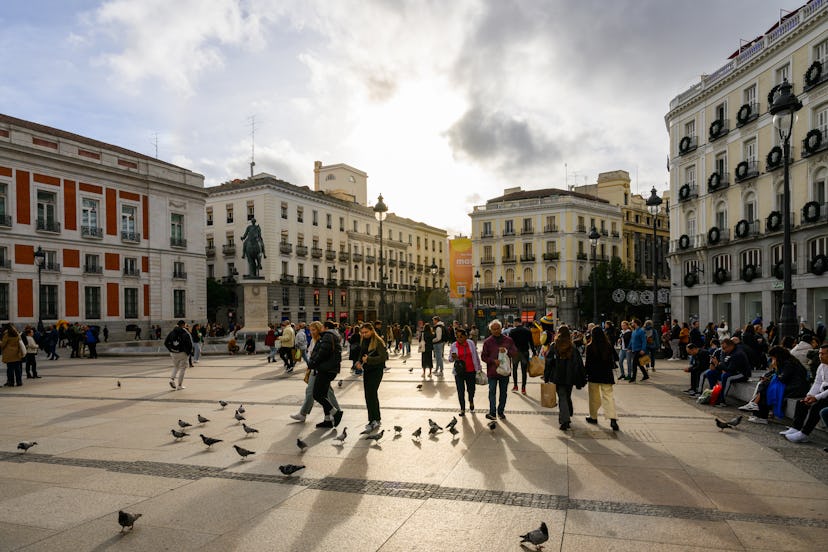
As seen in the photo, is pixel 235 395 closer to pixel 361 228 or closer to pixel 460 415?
pixel 460 415

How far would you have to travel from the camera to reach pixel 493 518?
17.2 feet

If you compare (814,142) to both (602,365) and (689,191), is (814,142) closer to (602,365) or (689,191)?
(689,191)

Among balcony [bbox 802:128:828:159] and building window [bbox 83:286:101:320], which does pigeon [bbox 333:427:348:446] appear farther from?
building window [bbox 83:286:101:320]

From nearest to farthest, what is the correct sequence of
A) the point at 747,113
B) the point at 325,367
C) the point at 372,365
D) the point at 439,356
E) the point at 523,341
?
the point at 372,365
the point at 325,367
the point at 523,341
the point at 439,356
the point at 747,113

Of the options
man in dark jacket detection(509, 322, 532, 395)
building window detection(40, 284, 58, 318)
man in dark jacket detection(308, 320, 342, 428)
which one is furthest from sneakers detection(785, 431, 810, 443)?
building window detection(40, 284, 58, 318)

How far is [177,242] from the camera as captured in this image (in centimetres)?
4666

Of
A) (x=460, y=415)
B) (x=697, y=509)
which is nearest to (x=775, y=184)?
(x=460, y=415)

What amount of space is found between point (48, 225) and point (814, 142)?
44.4 m

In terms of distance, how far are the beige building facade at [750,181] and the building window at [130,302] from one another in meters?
38.5

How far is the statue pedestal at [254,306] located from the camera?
3017cm

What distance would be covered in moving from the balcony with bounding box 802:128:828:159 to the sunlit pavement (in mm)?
24521

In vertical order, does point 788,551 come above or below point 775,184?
below

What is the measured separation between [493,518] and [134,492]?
3653mm

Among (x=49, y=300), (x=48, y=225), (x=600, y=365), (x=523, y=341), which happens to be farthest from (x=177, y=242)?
(x=600, y=365)
